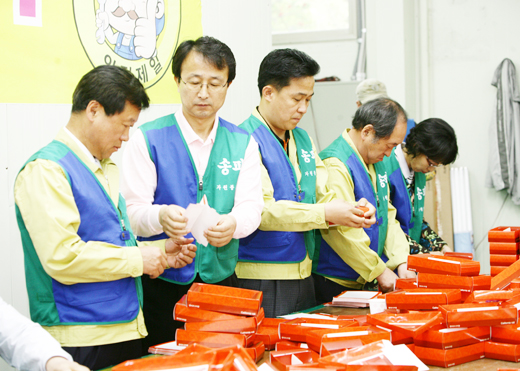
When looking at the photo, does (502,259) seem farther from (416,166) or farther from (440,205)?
(440,205)

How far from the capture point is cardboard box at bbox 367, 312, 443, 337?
1537 millimetres

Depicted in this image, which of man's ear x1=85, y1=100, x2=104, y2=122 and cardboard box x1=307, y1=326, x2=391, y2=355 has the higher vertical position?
man's ear x1=85, y1=100, x2=104, y2=122

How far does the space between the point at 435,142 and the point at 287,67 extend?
107 cm

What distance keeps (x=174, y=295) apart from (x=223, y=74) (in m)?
0.89

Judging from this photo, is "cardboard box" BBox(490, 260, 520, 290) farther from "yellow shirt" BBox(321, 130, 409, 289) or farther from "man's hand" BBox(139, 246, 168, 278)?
"man's hand" BBox(139, 246, 168, 278)

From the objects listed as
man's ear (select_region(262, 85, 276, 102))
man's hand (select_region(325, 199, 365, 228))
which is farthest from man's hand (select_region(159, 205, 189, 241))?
man's ear (select_region(262, 85, 276, 102))

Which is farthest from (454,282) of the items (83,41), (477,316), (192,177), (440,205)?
(440,205)

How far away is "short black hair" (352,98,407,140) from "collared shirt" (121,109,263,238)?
2.42ft

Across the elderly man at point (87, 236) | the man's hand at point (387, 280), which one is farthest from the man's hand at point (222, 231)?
the man's hand at point (387, 280)

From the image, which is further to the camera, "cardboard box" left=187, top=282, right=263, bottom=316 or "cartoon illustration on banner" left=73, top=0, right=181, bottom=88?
"cartoon illustration on banner" left=73, top=0, right=181, bottom=88

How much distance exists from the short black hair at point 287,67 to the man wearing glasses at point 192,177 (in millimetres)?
257

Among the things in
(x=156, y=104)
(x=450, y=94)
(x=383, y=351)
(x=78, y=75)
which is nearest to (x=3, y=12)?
(x=78, y=75)

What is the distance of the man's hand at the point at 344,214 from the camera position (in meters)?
2.15

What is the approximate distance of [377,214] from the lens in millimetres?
2592
